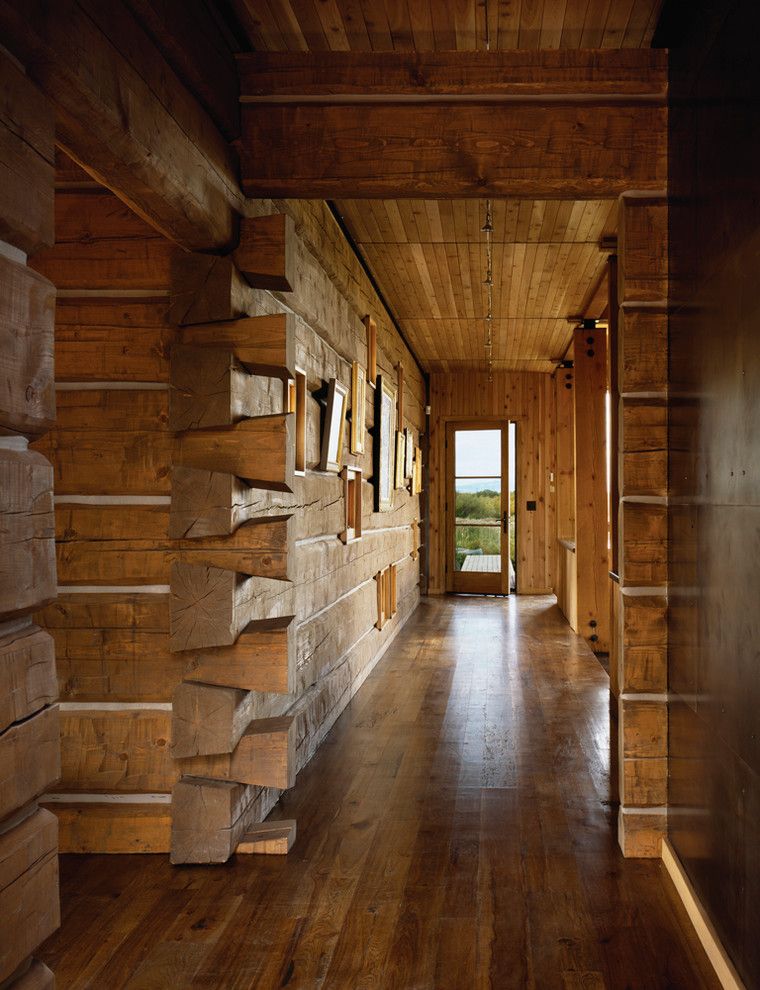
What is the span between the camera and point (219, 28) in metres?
2.82

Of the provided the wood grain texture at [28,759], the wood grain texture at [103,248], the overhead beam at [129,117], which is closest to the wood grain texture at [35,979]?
the wood grain texture at [28,759]

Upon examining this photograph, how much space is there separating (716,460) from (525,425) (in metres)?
9.31

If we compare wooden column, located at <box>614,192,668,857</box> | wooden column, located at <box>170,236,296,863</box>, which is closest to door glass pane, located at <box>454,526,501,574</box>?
wooden column, located at <box>614,192,668,857</box>

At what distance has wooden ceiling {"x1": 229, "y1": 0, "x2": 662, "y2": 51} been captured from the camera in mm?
2799

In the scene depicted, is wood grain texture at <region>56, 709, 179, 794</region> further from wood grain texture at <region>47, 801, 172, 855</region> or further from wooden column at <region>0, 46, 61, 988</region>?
wooden column at <region>0, 46, 61, 988</region>

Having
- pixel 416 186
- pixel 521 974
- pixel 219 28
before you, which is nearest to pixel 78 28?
pixel 219 28

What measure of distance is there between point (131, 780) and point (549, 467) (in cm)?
924

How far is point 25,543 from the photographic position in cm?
159

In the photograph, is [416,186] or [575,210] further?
[575,210]

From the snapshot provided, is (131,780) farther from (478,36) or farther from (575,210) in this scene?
(575,210)

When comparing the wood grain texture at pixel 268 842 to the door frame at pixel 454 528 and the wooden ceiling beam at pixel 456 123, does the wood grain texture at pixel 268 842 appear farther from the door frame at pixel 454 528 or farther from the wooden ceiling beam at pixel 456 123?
the door frame at pixel 454 528

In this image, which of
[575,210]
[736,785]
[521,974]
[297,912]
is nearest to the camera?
[736,785]

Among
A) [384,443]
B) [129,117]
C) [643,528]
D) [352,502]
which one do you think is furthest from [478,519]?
[129,117]

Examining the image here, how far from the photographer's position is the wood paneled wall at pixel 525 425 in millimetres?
11461
